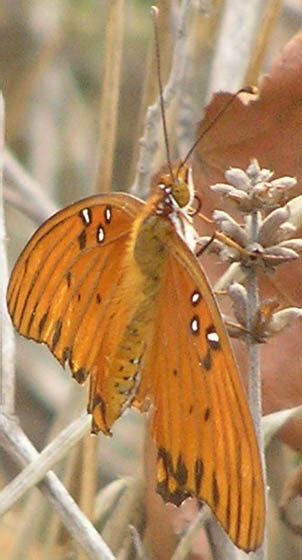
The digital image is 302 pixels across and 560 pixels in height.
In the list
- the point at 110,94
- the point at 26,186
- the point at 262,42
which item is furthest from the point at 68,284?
the point at 26,186

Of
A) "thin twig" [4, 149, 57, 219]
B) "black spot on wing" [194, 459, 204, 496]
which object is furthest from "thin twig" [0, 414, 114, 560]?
"thin twig" [4, 149, 57, 219]

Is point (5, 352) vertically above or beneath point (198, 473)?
above

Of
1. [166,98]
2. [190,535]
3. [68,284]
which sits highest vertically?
[166,98]

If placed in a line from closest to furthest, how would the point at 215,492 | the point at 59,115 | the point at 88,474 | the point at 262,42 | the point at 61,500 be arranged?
1. the point at 215,492
2. the point at 61,500
3. the point at 88,474
4. the point at 262,42
5. the point at 59,115

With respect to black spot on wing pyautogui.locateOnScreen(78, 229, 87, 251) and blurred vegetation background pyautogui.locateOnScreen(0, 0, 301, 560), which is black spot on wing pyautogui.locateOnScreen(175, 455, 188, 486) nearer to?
black spot on wing pyautogui.locateOnScreen(78, 229, 87, 251)

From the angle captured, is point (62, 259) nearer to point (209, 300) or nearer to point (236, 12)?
point (209, 300)

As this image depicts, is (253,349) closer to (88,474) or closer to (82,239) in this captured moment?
(82,239)

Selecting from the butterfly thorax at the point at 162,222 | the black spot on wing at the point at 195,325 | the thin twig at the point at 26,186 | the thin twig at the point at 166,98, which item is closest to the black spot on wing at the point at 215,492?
the black spot on wing at the point at 195,325

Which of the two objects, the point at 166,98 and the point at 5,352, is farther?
the point at 166,98

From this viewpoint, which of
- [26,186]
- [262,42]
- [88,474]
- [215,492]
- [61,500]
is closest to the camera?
[215,492]
